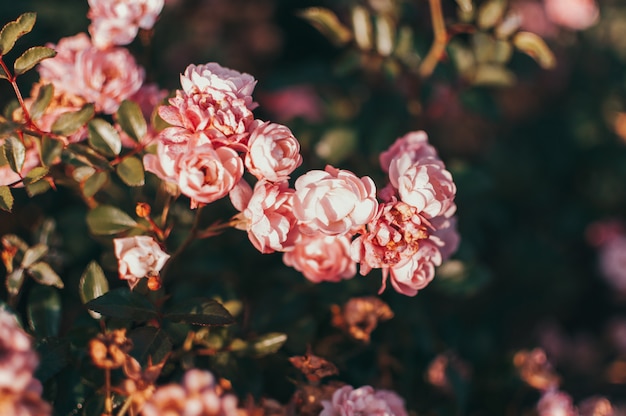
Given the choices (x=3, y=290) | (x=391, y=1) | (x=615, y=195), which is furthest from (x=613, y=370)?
(x=3, y=290)

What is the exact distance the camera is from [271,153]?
33.4 inches

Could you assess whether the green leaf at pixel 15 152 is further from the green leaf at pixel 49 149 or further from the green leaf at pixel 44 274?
the green leaf at pixel 44 274

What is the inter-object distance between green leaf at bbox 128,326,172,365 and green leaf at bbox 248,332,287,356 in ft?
0.59

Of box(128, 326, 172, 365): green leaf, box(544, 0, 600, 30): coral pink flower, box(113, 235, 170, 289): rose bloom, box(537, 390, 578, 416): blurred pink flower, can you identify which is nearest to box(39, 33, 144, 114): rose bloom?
box(113, 235, 170, 289): rose bloom

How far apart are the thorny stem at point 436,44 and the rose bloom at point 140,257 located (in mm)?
867

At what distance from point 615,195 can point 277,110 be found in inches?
48.5

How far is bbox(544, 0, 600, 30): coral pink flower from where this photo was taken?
86.0 inches

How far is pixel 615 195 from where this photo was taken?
2.07 m

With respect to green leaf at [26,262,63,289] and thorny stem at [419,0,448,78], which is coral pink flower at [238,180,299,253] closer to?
green leaf at [26,262,63,289]

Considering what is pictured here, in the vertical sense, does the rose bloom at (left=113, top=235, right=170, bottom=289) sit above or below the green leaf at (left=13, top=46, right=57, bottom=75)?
below

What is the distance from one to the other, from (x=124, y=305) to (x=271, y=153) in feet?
1.15

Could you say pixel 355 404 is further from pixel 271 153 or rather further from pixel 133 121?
pixel 133 121

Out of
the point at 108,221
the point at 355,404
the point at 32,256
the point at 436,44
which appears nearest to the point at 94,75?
the point at 108,221

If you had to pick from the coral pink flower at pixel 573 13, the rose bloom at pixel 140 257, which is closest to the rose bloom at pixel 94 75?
the rose bloom at pixel 140 257
